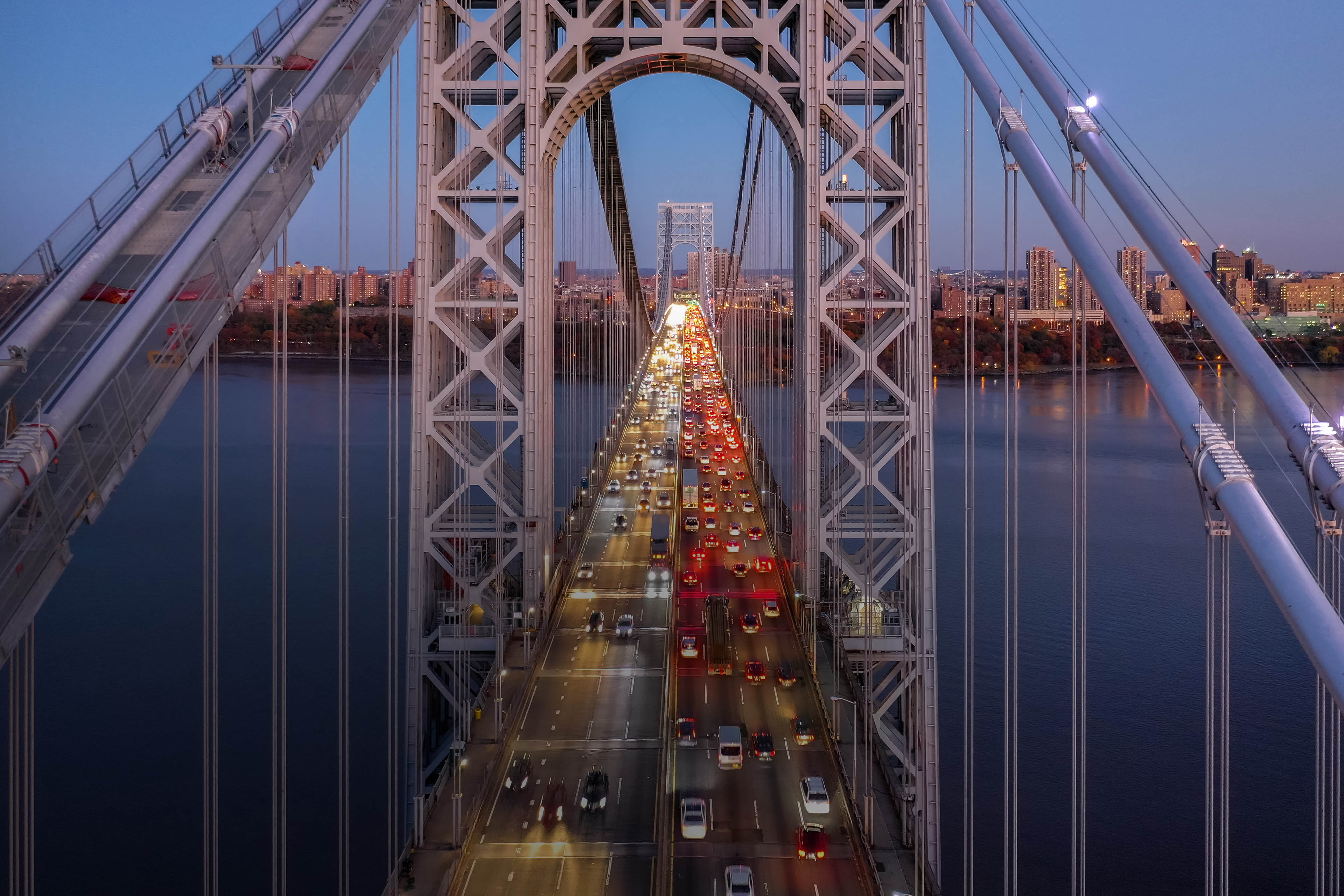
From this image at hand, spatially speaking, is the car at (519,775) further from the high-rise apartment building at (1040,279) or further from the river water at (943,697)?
the high-rise apartment building at (1040,279)

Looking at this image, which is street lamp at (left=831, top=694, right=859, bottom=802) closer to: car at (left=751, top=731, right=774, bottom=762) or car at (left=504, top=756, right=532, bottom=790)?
car at (left=751, top=731, right=774, bottom=762)

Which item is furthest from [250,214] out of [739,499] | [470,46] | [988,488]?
[988,488]

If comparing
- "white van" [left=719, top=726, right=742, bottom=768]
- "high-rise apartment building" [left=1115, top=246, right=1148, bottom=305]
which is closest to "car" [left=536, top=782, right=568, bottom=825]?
"white van" [left=719, top=726, right=742, bottom=768]

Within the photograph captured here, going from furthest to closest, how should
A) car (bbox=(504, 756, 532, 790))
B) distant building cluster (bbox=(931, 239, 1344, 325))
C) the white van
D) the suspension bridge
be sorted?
the white van, car (bbox=(504, 756, 532, 790)), distant building cluster (bbox=(931, 239, 1344, 325)), the suspension bridge

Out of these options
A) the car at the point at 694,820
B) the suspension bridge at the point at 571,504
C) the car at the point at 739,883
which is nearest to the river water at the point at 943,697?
the suspension bridge at the point at 571,504

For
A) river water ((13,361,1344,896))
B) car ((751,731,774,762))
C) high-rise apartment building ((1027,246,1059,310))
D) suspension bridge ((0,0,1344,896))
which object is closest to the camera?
suspension bridge ((0,0,1344,896))

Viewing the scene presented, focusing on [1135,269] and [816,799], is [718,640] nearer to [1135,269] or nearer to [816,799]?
[816,799]

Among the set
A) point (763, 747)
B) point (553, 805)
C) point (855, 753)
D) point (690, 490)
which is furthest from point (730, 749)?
point (690, 490)
